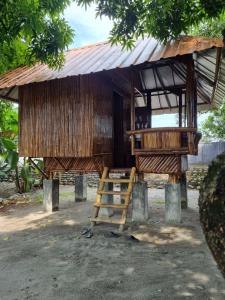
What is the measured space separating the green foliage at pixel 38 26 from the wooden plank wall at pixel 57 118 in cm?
254

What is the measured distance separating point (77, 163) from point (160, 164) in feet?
9.09

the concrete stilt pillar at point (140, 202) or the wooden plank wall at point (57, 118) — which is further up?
the wooden plank wall at point (57, 118)

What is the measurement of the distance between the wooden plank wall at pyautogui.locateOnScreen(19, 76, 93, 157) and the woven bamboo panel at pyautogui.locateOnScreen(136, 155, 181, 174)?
1553 millimetres

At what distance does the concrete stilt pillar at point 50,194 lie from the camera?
10.8 m

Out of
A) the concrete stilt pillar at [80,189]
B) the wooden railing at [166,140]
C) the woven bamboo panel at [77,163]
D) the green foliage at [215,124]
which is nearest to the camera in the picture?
the wooden railing at [166,140]

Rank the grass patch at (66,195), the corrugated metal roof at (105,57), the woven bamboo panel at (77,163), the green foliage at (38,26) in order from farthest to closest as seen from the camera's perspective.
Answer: the grass patch at (66,195) → the woven bamboo panel at (77,163) → the corrugated metal roof at (105,57) → the green foliage at (38,26)

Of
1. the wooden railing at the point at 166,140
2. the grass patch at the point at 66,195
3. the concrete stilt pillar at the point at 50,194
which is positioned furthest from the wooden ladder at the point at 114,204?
the grass patch at the point at 66,195

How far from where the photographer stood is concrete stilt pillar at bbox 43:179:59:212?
10805mm

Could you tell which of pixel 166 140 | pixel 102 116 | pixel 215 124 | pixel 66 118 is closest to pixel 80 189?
pixel 66 118

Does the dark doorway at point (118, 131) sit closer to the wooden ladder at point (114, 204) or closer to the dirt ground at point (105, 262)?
Result: the wooden ladder at point (114, 204)

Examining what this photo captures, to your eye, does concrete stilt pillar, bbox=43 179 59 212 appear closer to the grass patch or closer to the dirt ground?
the dirt ground

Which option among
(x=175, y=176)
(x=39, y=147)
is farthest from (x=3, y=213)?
(x=175, y=176)

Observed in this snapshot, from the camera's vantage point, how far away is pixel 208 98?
1300cm

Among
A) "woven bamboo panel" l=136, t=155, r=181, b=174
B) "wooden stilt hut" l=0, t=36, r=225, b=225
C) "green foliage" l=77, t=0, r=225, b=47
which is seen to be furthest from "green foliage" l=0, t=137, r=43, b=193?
"green foliage" l=77, t=0, r=225, b=47
